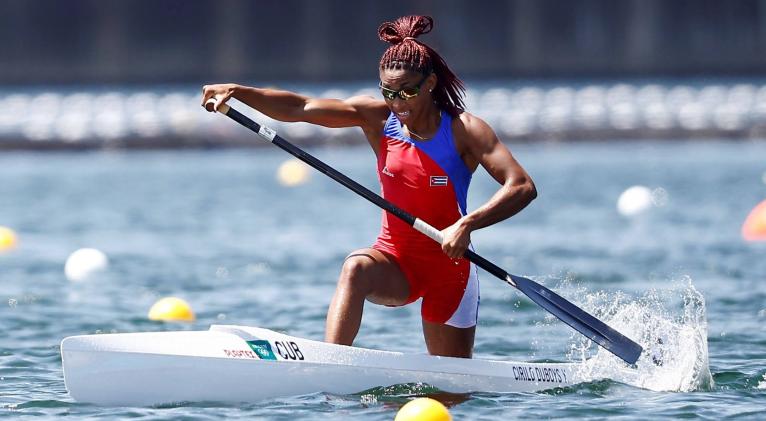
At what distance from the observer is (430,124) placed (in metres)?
7.72

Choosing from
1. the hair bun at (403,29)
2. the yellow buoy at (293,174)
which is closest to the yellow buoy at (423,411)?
the hair bun at (403,29)

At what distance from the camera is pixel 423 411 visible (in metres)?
7.04

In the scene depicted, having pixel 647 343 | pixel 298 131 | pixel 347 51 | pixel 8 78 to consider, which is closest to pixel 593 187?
pixel 298 131

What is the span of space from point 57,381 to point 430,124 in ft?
9.05

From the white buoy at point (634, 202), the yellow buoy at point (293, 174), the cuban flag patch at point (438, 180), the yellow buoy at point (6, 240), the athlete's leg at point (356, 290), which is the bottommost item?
the athlete's leg at point (356, 290)

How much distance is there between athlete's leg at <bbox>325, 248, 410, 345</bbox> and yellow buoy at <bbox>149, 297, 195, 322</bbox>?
417 centimetres

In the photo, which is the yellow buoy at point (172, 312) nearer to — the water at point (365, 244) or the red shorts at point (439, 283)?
the water at point (365, 244)

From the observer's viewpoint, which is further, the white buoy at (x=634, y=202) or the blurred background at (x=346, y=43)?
the blurred background at (x=346, y=43)

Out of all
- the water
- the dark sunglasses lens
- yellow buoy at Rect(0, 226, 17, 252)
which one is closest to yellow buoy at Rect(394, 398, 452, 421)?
the water

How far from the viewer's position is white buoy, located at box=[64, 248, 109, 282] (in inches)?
558

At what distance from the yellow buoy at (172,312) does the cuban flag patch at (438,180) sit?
173 inches

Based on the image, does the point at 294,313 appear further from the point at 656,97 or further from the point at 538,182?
the point at 656,97

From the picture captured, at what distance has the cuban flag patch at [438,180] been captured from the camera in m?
7.73

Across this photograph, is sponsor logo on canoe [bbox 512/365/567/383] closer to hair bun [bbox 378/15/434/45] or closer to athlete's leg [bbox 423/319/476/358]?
athlete's leg [bbox 423/319/476/358]
